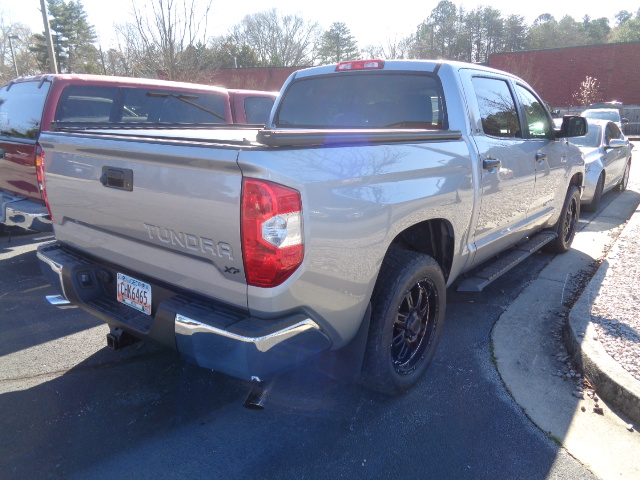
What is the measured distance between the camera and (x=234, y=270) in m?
2.19

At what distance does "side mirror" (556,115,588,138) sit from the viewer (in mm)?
4938

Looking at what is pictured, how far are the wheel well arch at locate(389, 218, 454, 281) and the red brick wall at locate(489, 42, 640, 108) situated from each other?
116 feet

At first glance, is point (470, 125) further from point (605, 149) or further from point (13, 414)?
point (605, 149)

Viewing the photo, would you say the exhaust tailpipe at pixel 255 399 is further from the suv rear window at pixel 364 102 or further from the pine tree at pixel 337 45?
the pine tree at pixel 337 45

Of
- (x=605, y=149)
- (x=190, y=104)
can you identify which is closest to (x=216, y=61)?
(x=190, y=104)

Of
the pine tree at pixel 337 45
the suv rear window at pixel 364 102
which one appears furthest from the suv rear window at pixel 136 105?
the pine tree at pixel 337 45

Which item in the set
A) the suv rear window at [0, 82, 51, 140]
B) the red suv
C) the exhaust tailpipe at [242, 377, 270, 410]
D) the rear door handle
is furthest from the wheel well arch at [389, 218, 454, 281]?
the suv rear window at [0, 82, 51, 140]

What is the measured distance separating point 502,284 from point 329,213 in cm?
357

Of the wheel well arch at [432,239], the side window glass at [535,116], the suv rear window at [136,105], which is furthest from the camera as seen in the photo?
the suv rear window at [136,105]

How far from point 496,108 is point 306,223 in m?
2.67

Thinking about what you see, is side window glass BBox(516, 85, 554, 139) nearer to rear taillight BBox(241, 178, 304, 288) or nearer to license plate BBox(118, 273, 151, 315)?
rear taillight BBox(241, 178, 304, 288)

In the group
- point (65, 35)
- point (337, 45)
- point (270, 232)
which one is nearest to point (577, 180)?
point (270, 232)

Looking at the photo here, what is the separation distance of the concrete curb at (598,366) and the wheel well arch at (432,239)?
1.11 m

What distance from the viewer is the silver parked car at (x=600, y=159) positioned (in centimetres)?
834
